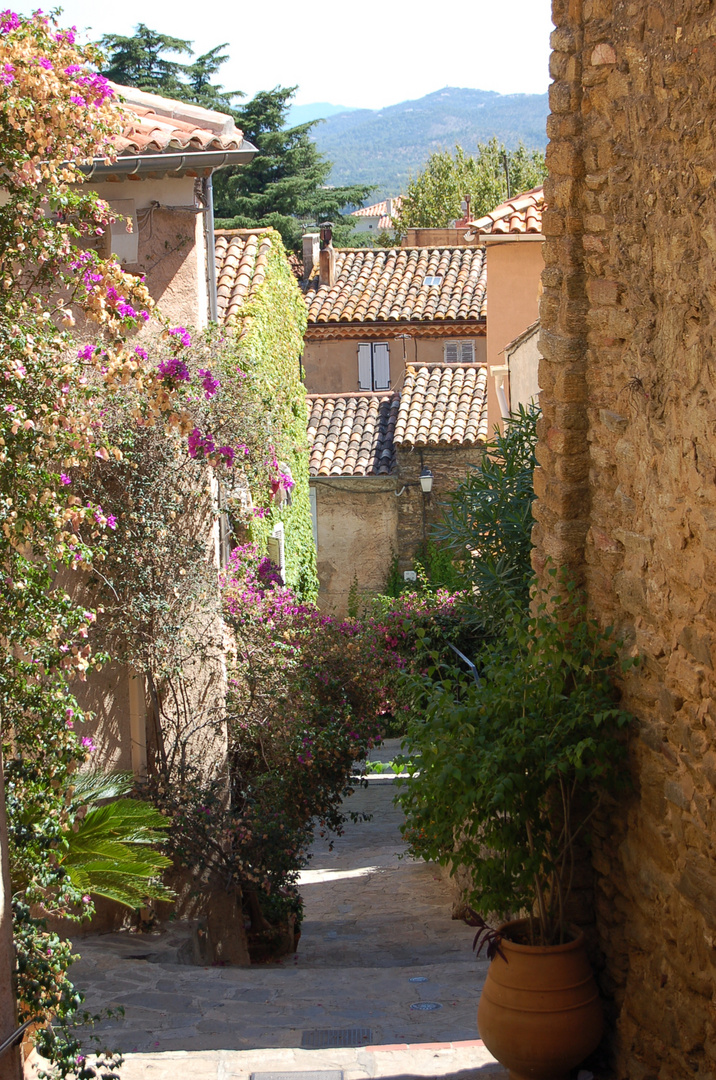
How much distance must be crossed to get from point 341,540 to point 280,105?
2040cm

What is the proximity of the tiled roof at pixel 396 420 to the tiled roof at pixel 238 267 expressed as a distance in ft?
27.3

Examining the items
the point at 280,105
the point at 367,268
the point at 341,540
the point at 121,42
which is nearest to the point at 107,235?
the point at 341,540

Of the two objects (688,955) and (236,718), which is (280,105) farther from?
(688,955)

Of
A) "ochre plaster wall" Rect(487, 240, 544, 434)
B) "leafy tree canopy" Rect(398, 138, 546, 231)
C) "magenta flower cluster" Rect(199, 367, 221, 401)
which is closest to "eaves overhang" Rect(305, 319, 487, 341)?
"ochre plaster wall" Rect(487, 240, 544, 434)

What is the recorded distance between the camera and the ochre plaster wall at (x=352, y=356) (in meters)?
26.6

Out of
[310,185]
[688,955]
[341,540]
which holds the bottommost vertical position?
[341,540]

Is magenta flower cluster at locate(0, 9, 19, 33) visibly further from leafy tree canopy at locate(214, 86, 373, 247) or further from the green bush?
leafy tree canopy at locate(214, 86, 373, 247)

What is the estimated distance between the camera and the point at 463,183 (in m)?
43.4

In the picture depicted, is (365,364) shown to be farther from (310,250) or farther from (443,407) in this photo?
(443,407)

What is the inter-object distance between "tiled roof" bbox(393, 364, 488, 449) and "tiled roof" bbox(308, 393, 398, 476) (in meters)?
0.60

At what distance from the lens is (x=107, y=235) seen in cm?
877

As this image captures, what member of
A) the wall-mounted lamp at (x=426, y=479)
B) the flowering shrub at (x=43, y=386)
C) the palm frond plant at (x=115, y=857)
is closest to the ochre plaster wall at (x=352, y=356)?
the wall-mounted lamp at (x=426, y=479)

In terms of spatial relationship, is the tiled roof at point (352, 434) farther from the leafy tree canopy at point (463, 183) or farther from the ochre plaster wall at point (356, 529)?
the leafy tree canopy at point (463, 183)

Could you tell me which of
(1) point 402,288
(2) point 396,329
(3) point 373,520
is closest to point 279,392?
(3) point 373,520
